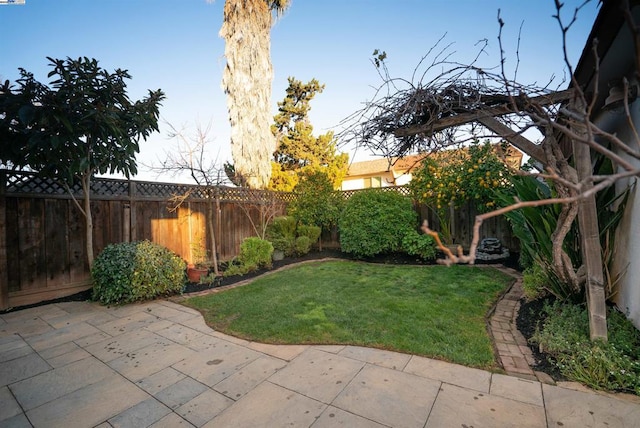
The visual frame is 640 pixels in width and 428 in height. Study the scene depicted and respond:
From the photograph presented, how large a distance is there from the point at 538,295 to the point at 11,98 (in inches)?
280

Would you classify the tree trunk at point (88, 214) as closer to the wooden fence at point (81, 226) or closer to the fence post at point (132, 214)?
the wooden fence at point (81, 226)

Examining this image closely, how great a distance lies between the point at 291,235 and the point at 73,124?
4.94 m

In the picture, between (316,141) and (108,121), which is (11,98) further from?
(316,141)

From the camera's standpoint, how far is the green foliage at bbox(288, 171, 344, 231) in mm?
7859

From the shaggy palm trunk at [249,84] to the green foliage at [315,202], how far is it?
2.32 m

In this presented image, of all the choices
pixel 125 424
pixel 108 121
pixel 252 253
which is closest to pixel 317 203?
pixel 252 253

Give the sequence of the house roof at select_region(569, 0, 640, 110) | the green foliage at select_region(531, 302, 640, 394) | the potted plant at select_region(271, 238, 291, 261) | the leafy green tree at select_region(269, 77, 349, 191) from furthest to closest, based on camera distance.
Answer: the leafy green tree at select_region(269, 77, 349, 191) → the potted plant at select_region(271, 238, 291, 261) → the green foliage at select_region(531, 302, 640, 394) → the house roof at select_region(569, 0, 640, 110)

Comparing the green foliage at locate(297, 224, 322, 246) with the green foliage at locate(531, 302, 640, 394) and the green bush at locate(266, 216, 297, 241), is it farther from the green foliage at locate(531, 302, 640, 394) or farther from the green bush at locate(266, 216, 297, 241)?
the green foliage at locate(531, 302, 640, 394)

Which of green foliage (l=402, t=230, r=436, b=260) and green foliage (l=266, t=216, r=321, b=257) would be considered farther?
green foliage (l=266, t=216, r=321, b=257)

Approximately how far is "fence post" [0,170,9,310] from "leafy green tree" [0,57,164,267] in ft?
1.16

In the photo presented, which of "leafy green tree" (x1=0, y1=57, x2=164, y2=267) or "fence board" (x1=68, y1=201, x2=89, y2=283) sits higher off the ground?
"leafy green tree" (x1=0, y1=57, x2=164, y2=267)

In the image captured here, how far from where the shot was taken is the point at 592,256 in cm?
225

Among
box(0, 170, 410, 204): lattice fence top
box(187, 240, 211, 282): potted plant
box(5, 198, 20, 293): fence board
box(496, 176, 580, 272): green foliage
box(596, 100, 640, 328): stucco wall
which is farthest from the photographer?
box(187, 240, 211, 282): potted plant

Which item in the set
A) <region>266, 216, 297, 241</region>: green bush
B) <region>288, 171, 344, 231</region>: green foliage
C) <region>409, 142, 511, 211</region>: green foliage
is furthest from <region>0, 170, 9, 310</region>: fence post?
<region>409, 142, 511, 211</region>: green foliage
